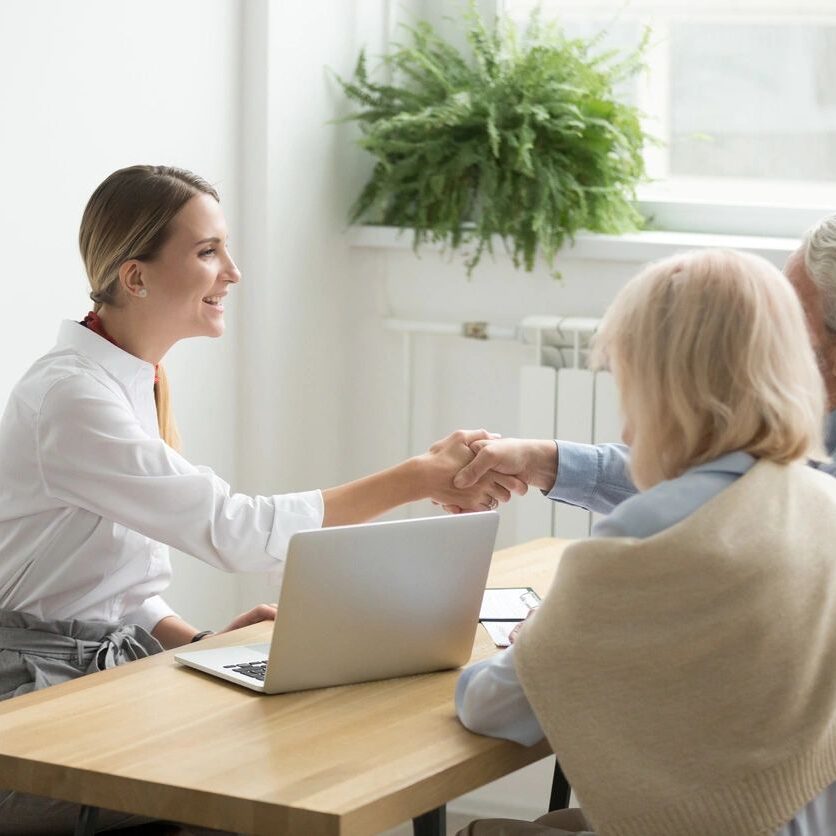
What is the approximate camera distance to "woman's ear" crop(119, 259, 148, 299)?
2299 millimetres

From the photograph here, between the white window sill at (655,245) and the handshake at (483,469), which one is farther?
the white window sill at (655,245)

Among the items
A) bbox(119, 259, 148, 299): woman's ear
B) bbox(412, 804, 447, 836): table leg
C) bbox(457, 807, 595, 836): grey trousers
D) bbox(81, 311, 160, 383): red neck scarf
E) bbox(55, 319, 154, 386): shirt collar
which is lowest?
bbox(457, 807, 595, 836): grey trousers

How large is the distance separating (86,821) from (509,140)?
223 centimetres

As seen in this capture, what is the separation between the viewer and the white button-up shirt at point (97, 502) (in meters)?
2.15

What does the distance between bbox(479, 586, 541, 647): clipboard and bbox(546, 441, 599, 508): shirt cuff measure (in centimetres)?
21

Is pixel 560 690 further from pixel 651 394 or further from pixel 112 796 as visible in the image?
pixel 112 796

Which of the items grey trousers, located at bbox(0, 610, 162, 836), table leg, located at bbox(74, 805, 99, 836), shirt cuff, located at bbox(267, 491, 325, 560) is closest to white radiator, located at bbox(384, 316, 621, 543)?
shirt cuff, located at bbox(267, 491, 325, 560)

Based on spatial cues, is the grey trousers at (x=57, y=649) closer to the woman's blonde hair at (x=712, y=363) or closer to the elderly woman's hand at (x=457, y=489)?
the elderly woman's hand at (x=457, y=489)

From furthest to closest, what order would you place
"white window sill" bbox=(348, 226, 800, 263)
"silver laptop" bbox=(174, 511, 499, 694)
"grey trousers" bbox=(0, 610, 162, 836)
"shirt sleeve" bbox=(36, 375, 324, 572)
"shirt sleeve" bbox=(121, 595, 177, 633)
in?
"white window sill" bbox=(348, 226, 800, 263) → "shirt sleeve" bbox=(121, 595, 177, 633) → "shirt sleeve" bbox=(36, 375, 324, 572) → "grey trousers" bbox=(0, 610, 162, 836) → "silver laptop" bbox=(174, 511, 499, 694)

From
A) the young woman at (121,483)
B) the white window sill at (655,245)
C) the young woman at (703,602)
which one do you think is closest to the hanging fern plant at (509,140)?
the white window sill at (655,245)

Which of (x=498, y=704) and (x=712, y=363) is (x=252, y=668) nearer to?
(x=498, y=704)

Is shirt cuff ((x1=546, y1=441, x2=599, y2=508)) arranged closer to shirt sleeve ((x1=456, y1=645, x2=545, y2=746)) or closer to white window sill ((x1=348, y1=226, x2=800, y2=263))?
shirt sleeve ((x1=456, y1=645, x2=545, y2=746))

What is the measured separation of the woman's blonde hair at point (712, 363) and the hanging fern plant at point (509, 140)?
1.82m

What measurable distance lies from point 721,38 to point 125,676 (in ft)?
7.99
